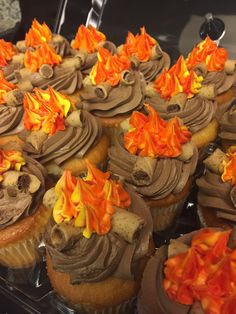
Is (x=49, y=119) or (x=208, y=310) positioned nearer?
(x=208, y=310)

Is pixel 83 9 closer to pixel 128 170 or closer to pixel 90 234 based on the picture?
pixel 128 170

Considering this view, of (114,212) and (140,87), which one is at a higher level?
(140,87)

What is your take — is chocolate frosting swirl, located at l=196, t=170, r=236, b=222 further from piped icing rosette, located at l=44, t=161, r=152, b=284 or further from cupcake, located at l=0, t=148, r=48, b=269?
cupcake, located at l=0, t=148, r=48, b=269

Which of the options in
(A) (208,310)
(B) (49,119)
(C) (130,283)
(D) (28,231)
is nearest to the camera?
(A) (208,310)

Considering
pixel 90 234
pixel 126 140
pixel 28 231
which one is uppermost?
pixel 126 140

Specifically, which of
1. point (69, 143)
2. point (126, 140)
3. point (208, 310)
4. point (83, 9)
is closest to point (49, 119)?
point (69, 143)

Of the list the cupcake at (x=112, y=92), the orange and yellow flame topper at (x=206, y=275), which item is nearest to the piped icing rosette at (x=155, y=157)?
the cupcake at (x=112, y=92)

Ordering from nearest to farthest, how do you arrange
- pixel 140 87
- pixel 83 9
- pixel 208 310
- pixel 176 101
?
1. pixel 208 310
2. pixel 176 101
3. pixel 140 87
4. pixel 83 9

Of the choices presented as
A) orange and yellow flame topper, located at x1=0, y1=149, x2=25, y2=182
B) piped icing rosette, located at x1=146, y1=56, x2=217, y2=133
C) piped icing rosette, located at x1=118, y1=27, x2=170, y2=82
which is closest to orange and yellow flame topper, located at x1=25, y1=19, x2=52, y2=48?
piped icing rosette, located at x1=118, y1=27, x2=170, y2=82
